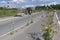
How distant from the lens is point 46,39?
8352mm

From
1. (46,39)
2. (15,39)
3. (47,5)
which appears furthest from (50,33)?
(15,39)

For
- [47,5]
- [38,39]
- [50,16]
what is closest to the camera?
[50,16]

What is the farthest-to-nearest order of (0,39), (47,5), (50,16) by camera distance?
(0,39)
(47,5)
(50,16)

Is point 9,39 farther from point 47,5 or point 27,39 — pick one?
point 47,5

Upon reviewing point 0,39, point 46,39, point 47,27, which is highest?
point 47,27

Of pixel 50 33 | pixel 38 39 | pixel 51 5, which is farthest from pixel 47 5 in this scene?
pixel 38 39

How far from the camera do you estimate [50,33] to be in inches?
323

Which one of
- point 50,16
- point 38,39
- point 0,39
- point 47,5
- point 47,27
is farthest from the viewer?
point 0,39

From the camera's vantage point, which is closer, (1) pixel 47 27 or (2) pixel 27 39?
(1) pixel 47 27

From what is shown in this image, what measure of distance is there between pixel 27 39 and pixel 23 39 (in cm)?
22

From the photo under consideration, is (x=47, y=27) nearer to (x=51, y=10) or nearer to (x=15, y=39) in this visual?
(x=51, y=10)

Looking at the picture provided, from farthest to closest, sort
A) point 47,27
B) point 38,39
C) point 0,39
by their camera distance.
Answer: point 0,39 < point 38,39 < point 47,27

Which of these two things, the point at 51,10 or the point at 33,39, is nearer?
the point at 51,10

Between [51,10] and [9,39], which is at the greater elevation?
[51,10]
